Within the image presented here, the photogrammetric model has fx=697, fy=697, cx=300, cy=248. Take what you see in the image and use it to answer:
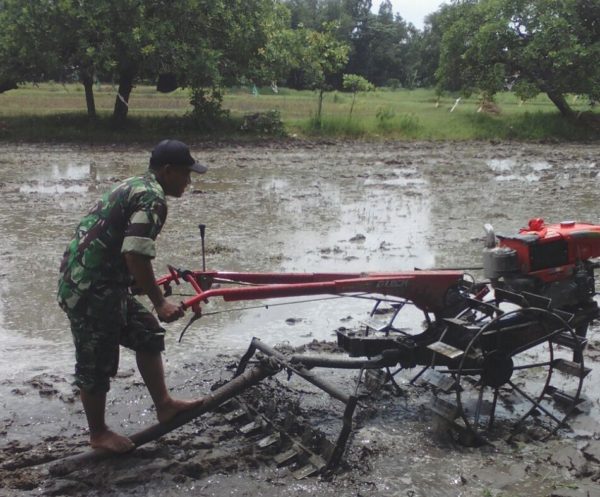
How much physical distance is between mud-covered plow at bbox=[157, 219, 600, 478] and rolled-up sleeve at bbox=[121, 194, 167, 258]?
46 centimetres

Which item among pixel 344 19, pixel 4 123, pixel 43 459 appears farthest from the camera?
pixel 344 19

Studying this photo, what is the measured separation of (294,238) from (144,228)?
5.40 meters

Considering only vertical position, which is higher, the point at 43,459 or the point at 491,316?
the point at 491,316

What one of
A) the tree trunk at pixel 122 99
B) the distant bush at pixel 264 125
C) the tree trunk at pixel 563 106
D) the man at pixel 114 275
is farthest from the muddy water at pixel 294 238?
the tree trunk at pixel 563 106

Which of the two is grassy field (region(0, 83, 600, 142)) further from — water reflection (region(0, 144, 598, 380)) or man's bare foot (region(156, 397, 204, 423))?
man's bare foot (region(156, 397, 204, 423))

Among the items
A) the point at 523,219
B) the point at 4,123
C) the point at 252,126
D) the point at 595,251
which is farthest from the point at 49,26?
the point at 595,251

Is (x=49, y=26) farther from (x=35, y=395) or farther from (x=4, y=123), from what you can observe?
(x=35, y=395)

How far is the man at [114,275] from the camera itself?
328 centimetres

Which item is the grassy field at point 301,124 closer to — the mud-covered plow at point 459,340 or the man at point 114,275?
the mud-covered plow at point 459,340

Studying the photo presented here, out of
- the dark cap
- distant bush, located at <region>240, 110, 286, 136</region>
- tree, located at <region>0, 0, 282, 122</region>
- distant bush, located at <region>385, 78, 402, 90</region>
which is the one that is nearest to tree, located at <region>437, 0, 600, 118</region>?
distant bush, located at <region>240, 110, 286, 136</region>

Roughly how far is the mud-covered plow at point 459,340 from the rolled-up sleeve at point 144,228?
0.46 m

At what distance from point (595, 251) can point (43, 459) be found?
11.8 ft

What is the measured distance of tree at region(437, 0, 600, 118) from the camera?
19672mm

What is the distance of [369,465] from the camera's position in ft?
12.1
